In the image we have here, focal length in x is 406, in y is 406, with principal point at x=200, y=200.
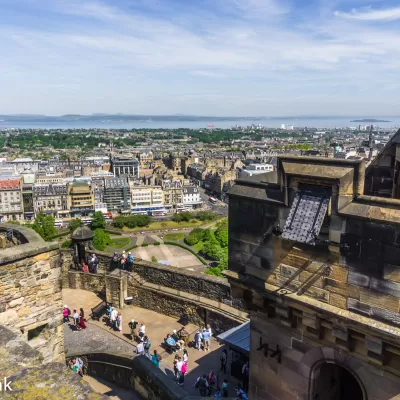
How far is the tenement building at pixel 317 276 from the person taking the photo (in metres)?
5.24

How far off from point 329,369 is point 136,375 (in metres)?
5.65

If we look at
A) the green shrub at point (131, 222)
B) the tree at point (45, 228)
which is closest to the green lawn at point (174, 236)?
the green shrub at point (131, 222)

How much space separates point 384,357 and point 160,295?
413 inches

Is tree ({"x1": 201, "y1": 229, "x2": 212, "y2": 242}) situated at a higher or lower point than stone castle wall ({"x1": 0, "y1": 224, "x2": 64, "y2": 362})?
lower

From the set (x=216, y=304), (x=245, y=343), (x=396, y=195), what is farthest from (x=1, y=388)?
(x=216, y=304)

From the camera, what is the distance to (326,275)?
571cm

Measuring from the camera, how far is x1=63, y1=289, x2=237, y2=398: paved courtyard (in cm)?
1259

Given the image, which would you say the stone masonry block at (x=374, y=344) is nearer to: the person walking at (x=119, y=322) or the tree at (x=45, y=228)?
the person walking at (x=119, y=322)

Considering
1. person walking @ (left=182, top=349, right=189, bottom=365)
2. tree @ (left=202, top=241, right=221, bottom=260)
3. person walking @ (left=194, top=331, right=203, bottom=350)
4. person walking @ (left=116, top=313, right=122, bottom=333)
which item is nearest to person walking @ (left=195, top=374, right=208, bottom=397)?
person walking @ (left=182, top=349, right=189, bottom=365)

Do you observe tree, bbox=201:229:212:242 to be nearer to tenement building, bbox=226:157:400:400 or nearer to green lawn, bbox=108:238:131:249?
green lawn, bbox=108:238:131:249

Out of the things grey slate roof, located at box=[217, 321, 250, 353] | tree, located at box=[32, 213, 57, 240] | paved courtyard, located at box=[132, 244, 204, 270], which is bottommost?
paved courtyard, located at box=[132, 244, 204, 270]

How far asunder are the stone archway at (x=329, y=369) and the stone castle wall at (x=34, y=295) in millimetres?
5614

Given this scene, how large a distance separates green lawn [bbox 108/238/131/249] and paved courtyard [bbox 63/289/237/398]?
74.1 metres

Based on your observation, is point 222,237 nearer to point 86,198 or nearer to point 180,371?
point 86,198
